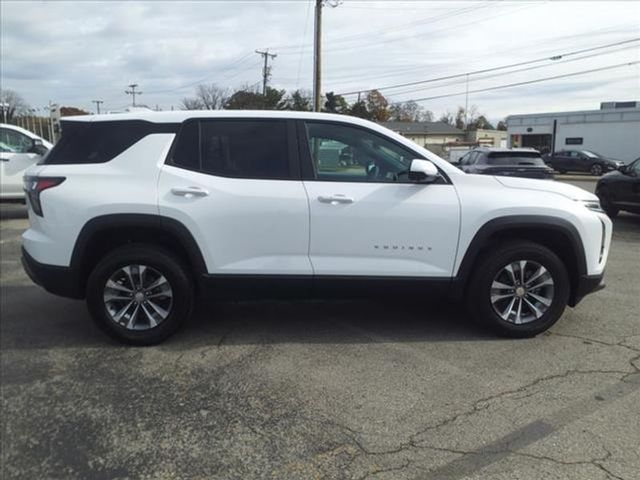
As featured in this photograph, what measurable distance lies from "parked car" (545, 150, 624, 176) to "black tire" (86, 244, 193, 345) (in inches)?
1279

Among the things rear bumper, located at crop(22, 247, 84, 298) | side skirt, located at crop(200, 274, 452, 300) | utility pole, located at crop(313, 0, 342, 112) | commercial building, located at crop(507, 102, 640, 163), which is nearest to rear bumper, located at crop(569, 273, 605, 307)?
side skirt, located at crop(200, 274, 452, 300)

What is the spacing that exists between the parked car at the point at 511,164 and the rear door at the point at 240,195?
31.9ft

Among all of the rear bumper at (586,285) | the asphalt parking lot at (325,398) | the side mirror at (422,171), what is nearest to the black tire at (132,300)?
the asphalt parking lot at (325,398)

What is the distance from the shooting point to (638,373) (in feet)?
12.6

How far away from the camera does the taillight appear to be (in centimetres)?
427

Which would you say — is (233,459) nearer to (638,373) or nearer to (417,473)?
(417,473)

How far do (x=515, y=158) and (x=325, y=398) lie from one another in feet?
41.1

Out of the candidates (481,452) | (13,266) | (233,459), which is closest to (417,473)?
(481,452)

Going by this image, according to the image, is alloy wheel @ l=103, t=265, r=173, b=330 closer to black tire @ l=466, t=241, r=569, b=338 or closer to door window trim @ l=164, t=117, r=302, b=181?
door window trim @ l=164, t=117, r=302, b=181

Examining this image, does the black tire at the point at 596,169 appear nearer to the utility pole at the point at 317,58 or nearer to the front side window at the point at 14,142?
the utility pole at the point at 317,58

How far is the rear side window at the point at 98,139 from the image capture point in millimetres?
4391

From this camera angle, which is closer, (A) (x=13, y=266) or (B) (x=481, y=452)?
(B) (x=481, y=452)

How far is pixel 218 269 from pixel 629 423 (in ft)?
9.61

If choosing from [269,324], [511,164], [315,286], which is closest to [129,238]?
[269,324]
